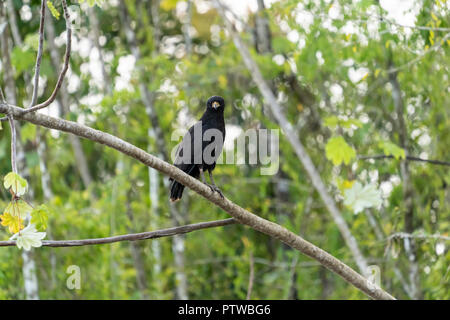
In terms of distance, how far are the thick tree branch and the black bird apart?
2.97 feet

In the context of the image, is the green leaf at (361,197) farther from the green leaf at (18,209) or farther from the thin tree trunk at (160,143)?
the green leaf at (18,209)

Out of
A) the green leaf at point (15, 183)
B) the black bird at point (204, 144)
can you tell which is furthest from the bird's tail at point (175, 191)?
the green leaf at point (15, 183)

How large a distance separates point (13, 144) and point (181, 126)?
407 cm

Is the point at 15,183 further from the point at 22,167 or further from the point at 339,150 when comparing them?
the point at 22,167

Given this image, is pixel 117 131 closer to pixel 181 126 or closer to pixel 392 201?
pixel 181 126

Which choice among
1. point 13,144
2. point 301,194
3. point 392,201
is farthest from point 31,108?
point 301,194

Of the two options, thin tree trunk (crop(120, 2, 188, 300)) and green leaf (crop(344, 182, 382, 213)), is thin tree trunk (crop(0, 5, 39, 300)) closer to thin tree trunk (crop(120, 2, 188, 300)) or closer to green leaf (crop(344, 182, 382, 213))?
thin tree trunk (crop(120, 2, 188, 300))

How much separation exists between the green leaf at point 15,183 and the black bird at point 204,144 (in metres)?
1.60

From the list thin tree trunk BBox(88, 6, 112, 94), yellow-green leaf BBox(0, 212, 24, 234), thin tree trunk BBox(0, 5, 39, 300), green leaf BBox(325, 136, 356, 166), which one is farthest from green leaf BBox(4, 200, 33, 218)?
thin tree trunk BBox(88, 6, 112, 94)

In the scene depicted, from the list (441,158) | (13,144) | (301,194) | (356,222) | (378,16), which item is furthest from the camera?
(301,194)

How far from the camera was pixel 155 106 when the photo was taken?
6.14 metres

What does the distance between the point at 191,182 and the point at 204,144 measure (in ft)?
3.69

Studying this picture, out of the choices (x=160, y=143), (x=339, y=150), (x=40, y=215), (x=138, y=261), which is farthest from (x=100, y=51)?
(x=40, y=215)

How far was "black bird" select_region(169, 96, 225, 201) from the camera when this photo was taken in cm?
355
